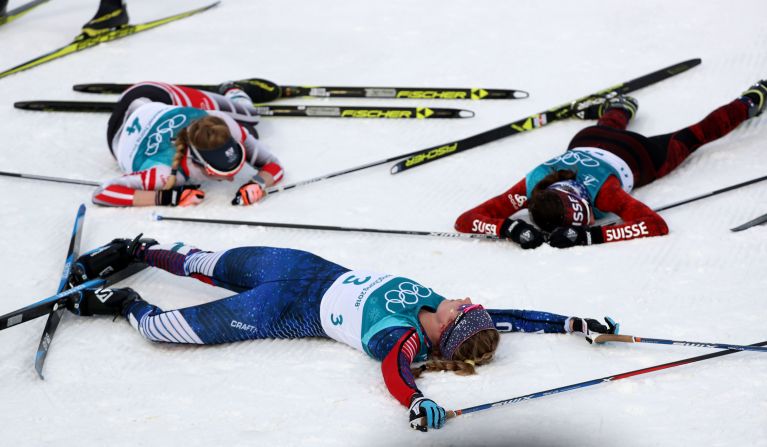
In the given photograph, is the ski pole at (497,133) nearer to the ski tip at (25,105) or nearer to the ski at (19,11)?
the ski tip at (25,105)

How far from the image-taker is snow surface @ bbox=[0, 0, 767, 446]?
10.8ft

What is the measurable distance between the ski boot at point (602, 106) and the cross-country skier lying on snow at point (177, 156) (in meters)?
1.96

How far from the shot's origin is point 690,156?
524cm

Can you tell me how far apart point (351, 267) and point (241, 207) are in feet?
3.28

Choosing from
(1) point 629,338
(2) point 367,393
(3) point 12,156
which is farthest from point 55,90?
(1) point 629,338

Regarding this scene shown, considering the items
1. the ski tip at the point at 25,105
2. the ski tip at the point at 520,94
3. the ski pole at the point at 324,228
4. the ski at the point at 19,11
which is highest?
the ski at the point at 19,11

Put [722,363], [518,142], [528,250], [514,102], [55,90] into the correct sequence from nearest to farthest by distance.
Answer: [722,363] < [528,250] < [518,142] < [514,102] < [55,90]

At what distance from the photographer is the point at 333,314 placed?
12.2 ft

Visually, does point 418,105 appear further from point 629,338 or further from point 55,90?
point 629,338

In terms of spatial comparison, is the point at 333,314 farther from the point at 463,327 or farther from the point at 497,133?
the point at 497,133

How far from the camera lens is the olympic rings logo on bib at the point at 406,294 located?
3.62 meters

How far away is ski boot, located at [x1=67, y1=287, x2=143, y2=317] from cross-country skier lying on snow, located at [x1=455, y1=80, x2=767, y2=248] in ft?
5.54

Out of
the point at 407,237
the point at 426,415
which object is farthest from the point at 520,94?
the point at 426,415

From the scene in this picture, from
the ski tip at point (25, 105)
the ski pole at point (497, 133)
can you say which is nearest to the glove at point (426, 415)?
the ski pole at point (497, 133)
